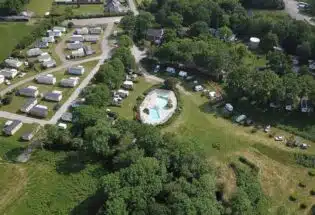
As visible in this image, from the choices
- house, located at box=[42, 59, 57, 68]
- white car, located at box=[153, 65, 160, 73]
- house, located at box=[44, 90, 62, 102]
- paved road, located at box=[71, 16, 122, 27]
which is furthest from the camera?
paved road, located at box=[71, 16, 122, 27]

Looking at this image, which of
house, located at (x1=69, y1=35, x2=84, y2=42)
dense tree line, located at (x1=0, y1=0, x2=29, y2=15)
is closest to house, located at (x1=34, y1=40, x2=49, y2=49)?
house, located at (x1=69, y1=35, x2=84, y2=42)

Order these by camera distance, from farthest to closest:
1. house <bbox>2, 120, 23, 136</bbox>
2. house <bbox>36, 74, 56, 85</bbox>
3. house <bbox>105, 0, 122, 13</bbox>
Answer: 1. house <bbox>105, 0, 122, 13</bbox>
2. house <bbox>36, 74, 56, 85</bbox>
3. house <bbox>2, 120, 23, 136</bbox>

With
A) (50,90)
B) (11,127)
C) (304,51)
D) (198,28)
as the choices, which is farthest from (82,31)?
(304,51)

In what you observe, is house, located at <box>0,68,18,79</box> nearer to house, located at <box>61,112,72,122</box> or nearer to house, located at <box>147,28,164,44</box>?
house, located at <box>61,112,72,122</box>

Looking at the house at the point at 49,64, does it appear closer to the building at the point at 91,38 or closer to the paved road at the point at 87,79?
the paved road at the point at 87,79

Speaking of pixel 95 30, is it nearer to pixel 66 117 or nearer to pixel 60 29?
pixel 60 29

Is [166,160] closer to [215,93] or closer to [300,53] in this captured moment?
[215,93]

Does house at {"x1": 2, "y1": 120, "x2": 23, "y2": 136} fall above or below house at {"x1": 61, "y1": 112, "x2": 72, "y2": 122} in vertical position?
below
